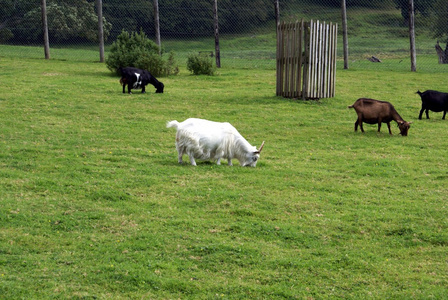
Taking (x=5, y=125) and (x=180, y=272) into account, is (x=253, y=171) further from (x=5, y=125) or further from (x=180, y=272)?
(x=5, y=125)

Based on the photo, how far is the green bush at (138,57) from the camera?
23.5 metres

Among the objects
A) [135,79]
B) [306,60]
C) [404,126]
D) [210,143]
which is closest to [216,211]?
[210,143]

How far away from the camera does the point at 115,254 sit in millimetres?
6785

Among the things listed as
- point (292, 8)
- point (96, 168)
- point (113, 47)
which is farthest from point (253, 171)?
point (292, 8)

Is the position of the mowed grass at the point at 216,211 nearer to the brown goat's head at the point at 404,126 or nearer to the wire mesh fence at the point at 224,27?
the brown goat's head at the point at 404,126

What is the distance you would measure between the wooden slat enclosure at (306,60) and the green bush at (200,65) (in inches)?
245

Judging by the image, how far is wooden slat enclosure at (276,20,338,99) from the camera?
1850cm

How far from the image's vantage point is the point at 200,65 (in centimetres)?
2500

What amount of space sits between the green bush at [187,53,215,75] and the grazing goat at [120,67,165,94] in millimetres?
5598

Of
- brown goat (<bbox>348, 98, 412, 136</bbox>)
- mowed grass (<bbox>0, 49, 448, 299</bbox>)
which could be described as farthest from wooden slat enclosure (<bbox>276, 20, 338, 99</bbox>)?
brown goat (<bbox>348, 98, 412, 136</bbox>)

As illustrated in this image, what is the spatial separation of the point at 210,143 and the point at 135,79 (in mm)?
9415

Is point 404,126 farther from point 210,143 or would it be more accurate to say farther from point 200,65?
point 200,65

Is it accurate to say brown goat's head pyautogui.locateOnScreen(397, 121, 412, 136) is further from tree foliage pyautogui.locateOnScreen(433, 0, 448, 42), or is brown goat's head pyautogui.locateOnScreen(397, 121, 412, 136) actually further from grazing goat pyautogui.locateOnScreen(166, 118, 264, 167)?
tree foliage pyautogui.locateOnScreen(433, 0, 448, 42)

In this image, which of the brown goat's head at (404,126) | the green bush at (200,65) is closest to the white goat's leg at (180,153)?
the brown goat's head at (404,126)
